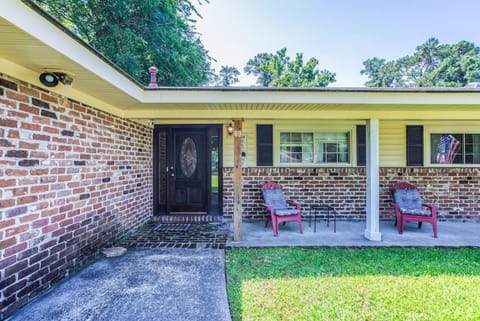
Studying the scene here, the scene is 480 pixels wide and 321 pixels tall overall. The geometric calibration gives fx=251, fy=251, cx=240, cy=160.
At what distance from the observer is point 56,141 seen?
2910 mm

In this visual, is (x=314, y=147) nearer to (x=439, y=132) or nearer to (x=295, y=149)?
(x=295, y=149)

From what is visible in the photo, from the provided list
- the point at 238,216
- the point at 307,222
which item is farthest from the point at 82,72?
the point at 307,222

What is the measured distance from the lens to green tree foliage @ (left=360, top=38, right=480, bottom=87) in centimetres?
2031

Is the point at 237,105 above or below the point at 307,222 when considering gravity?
above

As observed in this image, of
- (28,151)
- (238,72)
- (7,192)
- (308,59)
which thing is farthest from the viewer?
(238,72)

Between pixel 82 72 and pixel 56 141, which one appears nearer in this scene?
pixel 82 72

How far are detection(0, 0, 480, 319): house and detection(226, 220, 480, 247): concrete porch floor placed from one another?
1.05ft

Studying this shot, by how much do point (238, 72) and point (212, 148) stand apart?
23.3 metres

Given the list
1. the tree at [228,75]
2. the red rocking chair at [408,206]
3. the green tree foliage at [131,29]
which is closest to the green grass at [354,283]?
the red rocking chair at [408,206]

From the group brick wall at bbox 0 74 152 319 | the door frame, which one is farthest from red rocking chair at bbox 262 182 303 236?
brick wall at bbox 0 74 152 319

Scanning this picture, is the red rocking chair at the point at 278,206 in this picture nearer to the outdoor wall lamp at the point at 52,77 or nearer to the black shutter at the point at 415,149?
the black shutter at the point at 415,149

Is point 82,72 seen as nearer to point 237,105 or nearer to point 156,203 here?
point 237,105

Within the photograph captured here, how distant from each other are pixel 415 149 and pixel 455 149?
3.17 feet

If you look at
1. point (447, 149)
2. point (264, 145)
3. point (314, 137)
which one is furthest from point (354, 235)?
point (447, 149)
